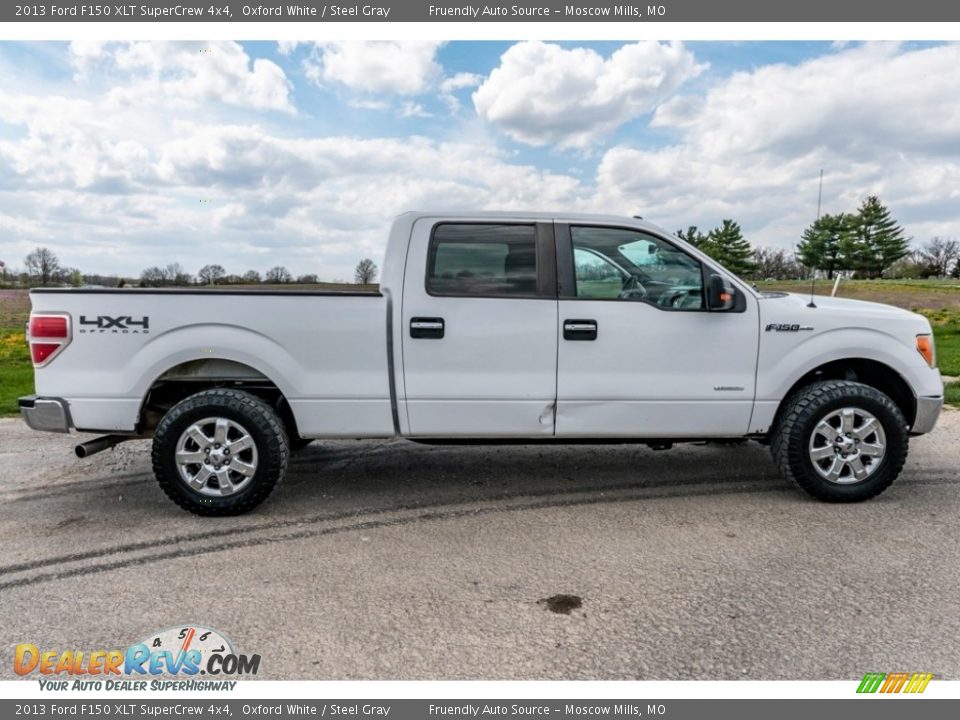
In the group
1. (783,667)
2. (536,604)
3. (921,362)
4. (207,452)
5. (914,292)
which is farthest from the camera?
(914,292)

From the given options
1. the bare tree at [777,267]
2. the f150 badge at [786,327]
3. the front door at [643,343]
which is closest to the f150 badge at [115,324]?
the front door at [643,343]

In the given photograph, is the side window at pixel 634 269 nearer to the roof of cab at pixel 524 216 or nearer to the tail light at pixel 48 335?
the roof of cab at pixel 524 216

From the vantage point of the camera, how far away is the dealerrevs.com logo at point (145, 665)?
2.61m

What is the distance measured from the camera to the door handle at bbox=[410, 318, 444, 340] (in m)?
4.25

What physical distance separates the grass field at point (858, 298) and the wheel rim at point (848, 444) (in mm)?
1400

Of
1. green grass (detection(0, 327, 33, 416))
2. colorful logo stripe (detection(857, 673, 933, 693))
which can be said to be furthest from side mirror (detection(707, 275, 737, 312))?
green grass (detection(0, 327, 33, 416))

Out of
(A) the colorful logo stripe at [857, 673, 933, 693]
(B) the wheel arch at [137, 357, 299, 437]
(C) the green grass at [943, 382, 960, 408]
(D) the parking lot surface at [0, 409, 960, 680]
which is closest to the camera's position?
(A) the colorful logo stripe at [857, 673, 933, 693]

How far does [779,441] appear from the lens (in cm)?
449

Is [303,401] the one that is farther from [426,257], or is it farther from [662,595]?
[662,595]

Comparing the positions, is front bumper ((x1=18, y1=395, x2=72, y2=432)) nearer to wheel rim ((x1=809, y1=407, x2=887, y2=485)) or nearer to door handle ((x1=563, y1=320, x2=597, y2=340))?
door handle ((x1=563, y1=320, x2=597, y2=340))

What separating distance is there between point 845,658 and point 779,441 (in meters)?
1.99

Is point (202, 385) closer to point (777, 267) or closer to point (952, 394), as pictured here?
point (952, 394)

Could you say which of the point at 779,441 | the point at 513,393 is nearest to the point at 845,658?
the point at 779,441

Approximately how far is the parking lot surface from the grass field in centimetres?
167
